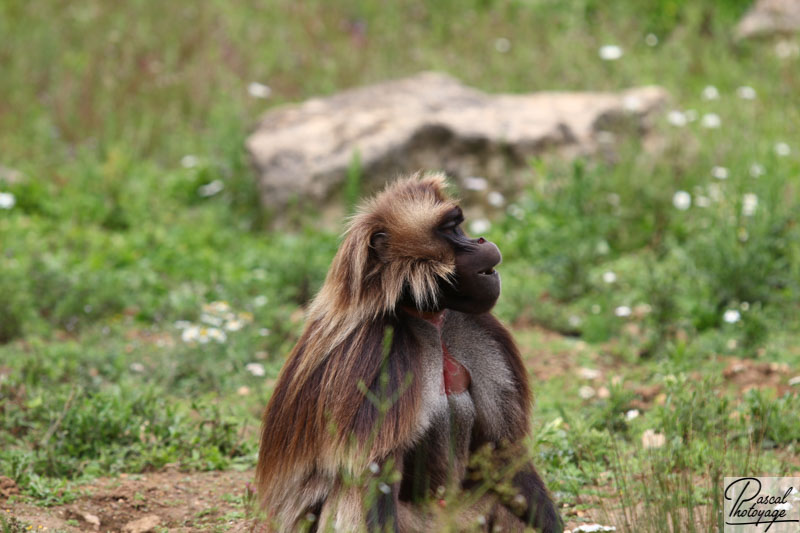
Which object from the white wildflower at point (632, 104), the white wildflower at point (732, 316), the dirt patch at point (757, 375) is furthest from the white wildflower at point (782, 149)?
the dirt patch at point (757, 375)

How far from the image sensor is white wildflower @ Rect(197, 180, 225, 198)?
924 centimetres

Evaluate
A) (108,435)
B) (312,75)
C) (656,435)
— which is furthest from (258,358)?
(312,75)

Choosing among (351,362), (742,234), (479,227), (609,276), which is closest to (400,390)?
(351,362)

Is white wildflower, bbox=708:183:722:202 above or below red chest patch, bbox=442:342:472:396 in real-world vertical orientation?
below

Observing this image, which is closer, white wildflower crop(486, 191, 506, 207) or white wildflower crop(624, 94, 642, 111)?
white wildflower crop(486, 191, 506, 207)

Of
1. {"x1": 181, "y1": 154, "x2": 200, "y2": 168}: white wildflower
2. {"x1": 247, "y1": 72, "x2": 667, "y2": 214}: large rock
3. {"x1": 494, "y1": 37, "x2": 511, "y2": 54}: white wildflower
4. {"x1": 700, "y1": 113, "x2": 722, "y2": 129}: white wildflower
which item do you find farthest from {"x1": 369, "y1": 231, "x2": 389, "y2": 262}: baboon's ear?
{"x1": 494, "y1": 37, "x2": 511, "y2": 54}: white wildflower

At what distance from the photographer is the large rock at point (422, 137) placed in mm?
8578

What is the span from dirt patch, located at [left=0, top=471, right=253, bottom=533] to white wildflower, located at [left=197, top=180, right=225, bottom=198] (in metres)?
5.08

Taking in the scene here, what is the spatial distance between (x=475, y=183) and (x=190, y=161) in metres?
3.12

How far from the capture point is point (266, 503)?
11.0 feet

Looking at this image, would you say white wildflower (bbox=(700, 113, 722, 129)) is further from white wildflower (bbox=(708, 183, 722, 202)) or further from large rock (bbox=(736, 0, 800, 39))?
large rock (bbox=(736, 0, 800, 39))

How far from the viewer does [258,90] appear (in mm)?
9734

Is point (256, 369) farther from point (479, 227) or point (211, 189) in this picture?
point (211, 189)

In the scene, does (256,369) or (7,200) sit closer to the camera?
(256,369)
